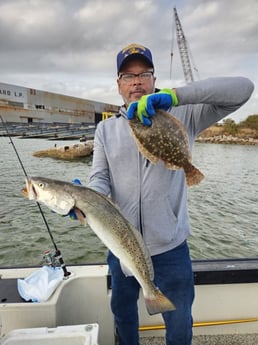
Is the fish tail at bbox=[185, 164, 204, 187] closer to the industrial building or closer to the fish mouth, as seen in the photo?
the fish mouth

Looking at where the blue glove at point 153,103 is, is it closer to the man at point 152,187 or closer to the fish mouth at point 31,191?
the man at point 152,187

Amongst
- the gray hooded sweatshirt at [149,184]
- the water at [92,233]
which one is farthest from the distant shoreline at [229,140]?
the gray hooded sweatshirt at [149,184]

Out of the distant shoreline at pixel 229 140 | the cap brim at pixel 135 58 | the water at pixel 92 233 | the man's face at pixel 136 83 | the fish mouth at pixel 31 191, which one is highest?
the cap brim at pixel 135 58

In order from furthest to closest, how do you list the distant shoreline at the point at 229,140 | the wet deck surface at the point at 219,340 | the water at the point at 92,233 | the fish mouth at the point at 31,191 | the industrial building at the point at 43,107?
the distant shoreline at the point at 229,140
the industrial building at the point at 43,107
the water at the point at 92,233
the wet deck surface at the point at 219,340
the fish mouth at the point at 31,191

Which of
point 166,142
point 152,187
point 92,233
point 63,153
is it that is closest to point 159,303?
point 152,187

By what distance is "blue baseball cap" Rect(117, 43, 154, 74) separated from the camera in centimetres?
230

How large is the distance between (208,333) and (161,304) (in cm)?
182

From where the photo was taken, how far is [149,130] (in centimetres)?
209

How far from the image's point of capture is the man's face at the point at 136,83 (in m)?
2.31

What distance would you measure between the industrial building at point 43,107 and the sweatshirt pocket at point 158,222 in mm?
41632

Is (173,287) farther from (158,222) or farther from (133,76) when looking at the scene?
(133,76)

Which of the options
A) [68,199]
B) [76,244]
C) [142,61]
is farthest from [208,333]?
[76,244]

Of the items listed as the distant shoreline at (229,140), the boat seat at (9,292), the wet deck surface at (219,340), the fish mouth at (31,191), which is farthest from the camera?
the distant shoreline at (229,140)

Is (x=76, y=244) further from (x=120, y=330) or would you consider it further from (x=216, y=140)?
(x=216, y=140)
